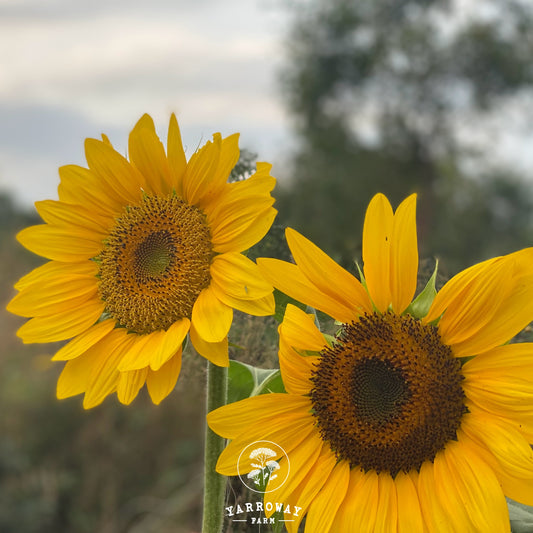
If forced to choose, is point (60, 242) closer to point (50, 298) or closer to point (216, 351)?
point (50, 298)

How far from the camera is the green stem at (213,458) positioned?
0.56 m

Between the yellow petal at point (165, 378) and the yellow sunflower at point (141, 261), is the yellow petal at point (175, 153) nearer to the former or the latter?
the yellow sunflower at point (141, 261)

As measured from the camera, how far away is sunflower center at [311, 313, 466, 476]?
52cm

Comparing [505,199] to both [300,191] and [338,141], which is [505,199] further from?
[300,191]

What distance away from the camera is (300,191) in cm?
618

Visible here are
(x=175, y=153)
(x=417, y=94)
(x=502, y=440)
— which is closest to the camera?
(x=502, y=440)

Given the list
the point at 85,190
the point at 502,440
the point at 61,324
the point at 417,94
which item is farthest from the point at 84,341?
the point at 417,94

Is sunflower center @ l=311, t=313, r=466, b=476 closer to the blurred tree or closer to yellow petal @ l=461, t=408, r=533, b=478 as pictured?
yellow petal @ l=461, t=408, r=533, b=478

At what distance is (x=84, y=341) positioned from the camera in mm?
609

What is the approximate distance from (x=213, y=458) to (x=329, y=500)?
0.10 metres

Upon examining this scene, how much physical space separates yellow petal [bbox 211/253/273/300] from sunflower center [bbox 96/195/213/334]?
0.02 metres

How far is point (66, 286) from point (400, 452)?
33 cm

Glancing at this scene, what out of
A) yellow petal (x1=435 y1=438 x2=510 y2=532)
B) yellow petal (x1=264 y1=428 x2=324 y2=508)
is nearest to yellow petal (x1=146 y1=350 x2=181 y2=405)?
yellow petal (x1=264 y1=428 x2=324 y2=508)

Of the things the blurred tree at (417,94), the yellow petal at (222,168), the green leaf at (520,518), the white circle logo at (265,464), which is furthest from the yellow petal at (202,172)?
the blurred tree at (417,94)
